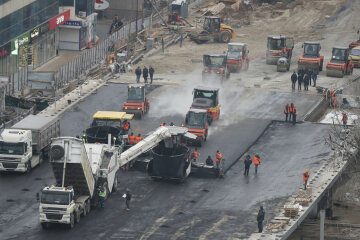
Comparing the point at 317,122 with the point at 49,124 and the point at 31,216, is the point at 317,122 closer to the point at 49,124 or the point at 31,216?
the point at 49,124

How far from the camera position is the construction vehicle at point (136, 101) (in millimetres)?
71938

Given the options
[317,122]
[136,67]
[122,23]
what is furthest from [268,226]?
[122,23]

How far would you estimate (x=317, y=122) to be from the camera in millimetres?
73188

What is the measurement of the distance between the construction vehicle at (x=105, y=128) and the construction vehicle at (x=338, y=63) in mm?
28516

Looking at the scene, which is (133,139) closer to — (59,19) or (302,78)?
(302,78)

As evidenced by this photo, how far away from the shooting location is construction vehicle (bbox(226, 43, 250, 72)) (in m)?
88.2

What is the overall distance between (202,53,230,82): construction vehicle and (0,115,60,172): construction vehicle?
918 inches

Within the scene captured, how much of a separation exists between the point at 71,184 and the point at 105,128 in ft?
38.5

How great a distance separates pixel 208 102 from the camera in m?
70.7

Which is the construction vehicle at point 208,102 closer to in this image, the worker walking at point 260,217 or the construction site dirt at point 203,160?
the construction site dirt at point 203,160

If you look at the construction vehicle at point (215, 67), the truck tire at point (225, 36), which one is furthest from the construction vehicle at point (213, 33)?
the construction vehicle at point (215, 67)

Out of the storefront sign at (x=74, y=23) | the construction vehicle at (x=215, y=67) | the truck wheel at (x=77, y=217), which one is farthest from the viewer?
the storefront sign at (x=74, y=23)

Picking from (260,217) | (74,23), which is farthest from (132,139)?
(74,23)

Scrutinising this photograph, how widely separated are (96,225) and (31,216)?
369 cm
